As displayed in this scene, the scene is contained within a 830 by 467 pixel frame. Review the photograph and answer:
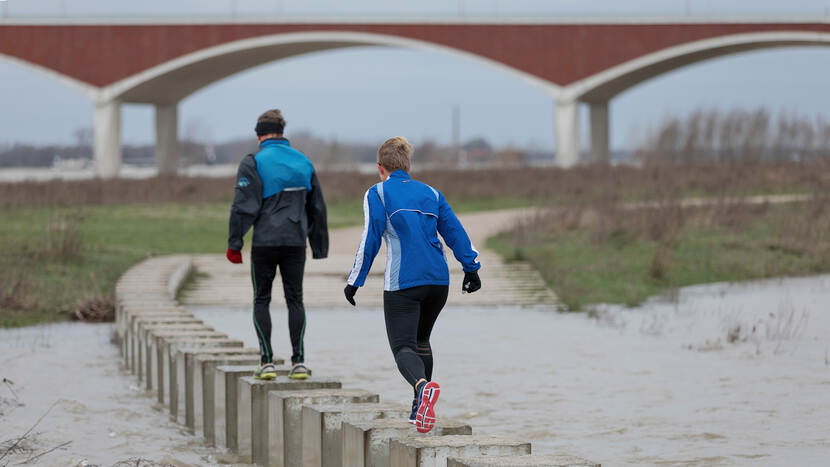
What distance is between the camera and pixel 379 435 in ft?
18.2

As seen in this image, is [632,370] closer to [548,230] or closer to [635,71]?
[548,230]

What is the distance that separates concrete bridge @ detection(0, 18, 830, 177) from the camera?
43500 millimetres

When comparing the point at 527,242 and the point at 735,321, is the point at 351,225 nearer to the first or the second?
the point at 527,242

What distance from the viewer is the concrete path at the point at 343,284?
15922 mm

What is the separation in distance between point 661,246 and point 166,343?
1030 centimetres

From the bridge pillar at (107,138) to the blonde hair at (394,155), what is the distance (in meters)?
43.8

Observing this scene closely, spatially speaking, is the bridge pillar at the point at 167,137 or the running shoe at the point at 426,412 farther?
the bridge pillar at the point at 167,137

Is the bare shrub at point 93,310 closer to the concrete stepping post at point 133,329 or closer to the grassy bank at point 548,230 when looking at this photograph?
the grassy bank at point 548,230

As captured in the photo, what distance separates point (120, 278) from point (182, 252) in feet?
15.6

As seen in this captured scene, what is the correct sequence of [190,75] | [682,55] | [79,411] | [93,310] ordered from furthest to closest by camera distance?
[190,75] → [682,55] → [93,310] → [79,411]

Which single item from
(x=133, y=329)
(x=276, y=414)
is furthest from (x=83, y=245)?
(x=276, y=414)

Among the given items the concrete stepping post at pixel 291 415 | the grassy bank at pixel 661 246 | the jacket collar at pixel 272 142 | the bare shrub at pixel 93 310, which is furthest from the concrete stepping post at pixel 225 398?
the grassy bank at pixel 661 246

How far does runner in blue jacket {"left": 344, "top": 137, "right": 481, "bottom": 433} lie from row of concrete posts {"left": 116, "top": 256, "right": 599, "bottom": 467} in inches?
16.5

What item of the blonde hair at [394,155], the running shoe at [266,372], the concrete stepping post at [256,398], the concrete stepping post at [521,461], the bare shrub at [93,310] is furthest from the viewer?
the bare shrub at [93,310]
